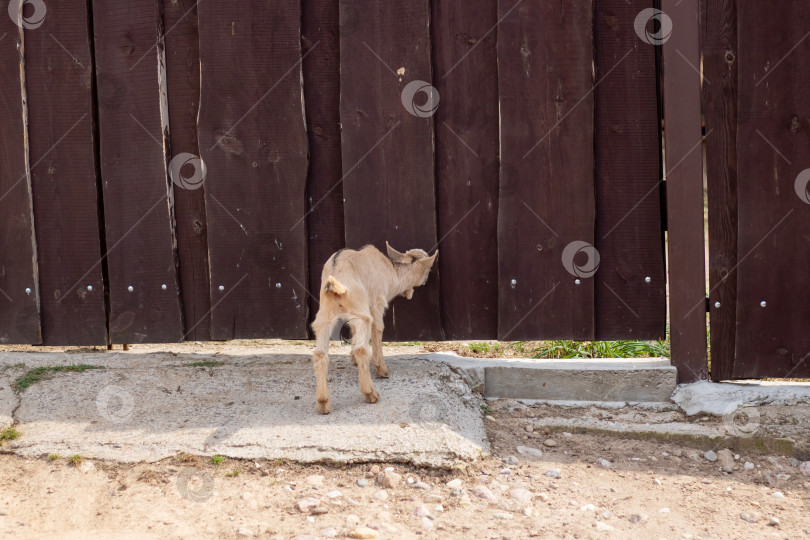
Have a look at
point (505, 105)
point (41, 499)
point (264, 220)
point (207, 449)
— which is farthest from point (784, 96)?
point (41, 499)

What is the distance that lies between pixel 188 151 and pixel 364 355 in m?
1.84

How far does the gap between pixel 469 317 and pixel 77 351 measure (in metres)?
2.59

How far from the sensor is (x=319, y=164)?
484 cm

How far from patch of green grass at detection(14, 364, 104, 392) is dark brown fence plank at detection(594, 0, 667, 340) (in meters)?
3.19

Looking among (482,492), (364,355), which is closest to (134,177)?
→ (364,355)

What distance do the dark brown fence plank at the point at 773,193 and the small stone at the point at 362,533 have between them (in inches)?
103

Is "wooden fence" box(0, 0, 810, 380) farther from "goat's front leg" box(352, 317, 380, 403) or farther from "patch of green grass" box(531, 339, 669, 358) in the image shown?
"patch of green grass" box(531, 339, 669, 358)

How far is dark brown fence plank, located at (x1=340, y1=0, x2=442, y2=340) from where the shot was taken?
4680mm

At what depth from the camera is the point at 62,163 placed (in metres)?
4.87

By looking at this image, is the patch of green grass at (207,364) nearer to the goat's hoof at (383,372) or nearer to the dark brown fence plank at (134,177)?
the dark brown fence plank at (134,177)

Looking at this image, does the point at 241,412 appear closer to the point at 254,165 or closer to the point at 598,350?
the point at 254,165

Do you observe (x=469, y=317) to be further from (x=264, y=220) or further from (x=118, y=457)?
(x=118, y=457)

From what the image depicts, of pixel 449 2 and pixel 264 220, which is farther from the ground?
pixel 449 2

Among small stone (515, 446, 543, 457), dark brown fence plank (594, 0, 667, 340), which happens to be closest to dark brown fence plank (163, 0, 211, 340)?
small stone (515, 446, 543, 457)
